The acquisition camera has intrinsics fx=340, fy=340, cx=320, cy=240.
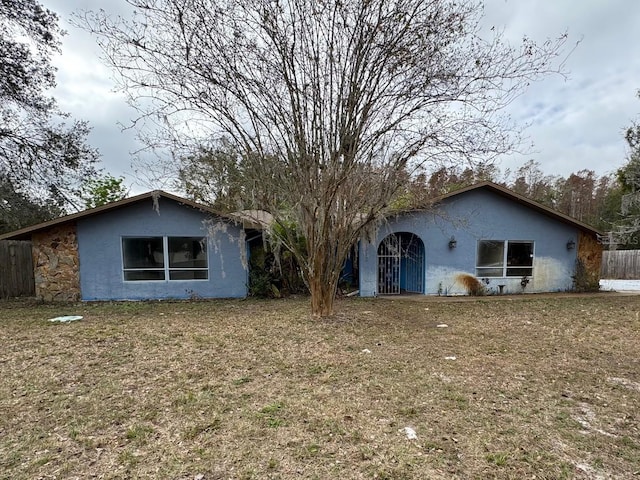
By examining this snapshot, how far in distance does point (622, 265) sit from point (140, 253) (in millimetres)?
22228

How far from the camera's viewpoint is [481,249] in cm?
1113

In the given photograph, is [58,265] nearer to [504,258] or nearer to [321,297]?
[321,297]

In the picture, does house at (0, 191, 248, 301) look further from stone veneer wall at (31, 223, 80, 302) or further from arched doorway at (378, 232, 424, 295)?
arched doorway at (378, 232, 424, 295)

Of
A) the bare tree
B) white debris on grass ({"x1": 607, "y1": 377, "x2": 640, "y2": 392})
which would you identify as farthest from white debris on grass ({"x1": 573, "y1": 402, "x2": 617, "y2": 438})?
the bare tree

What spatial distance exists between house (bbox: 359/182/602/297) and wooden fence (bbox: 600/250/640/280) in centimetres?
793

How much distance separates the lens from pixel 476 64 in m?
5.90

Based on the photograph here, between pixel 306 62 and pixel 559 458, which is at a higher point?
pixel 306 62

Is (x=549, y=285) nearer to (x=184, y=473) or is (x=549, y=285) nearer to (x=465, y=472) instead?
(x=465, y=472)

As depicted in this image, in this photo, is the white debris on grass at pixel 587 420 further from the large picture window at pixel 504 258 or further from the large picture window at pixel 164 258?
the large picture window at pixel 164 258

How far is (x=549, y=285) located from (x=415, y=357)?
9508 mm

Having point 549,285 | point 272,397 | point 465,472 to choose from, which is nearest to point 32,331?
point 272,397

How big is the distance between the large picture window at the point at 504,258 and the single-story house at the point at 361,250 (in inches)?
1.3

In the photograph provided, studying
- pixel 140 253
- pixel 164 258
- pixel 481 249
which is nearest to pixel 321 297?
pixel 164 258

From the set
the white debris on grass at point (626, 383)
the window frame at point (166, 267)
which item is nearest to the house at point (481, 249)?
the window frame at point (166, 267)
